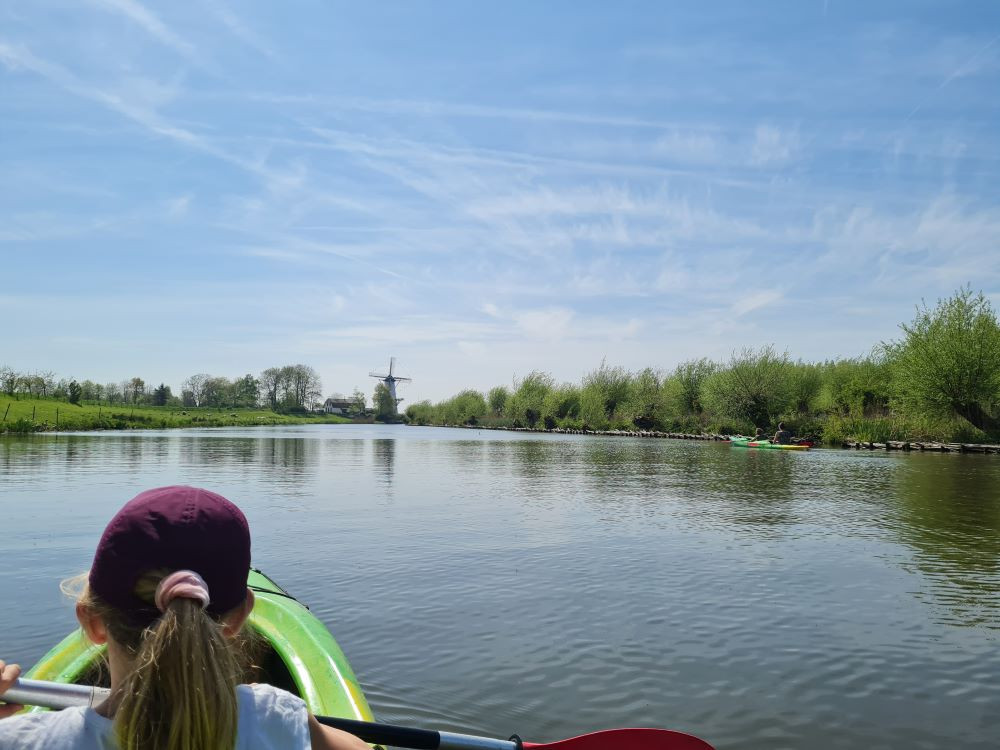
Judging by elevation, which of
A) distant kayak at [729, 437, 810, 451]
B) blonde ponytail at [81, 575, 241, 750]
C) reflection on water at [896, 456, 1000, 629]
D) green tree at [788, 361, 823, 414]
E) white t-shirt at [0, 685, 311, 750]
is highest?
green tree at [788, 361, 823, 414]

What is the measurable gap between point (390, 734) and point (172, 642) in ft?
4.69

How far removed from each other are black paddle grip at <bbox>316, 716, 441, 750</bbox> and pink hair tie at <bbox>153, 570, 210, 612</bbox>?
135 cm

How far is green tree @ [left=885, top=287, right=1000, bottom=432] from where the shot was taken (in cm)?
4075

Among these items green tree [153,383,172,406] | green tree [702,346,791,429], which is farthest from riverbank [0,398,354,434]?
green tree [702,346,791,429]

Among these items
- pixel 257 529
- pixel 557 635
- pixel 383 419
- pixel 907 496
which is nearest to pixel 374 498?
pixel 257 529

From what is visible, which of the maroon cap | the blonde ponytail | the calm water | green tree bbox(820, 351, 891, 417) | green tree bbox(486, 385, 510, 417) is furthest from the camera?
green tree bbox(486, 385, 510, 417)

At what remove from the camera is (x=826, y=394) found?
58219 millimetres

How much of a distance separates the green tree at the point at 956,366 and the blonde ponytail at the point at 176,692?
47141mm

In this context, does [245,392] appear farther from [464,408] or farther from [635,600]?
[635,600]

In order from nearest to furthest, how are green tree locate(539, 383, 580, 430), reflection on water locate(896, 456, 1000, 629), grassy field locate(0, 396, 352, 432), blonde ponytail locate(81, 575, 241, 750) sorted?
1. blonde ponytail locate(81, 575, 241, 750)
2. reflection on water locate(896, 456, 1000, 629)
3. grassy field locate(0, 396, 352, 432)
4. green tree locate(539, 383, 580, 430)

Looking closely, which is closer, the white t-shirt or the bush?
the white t-shirt

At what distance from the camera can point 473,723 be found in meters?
5.75

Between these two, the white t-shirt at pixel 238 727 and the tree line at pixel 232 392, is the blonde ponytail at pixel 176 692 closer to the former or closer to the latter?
the white t-shirt at pixel 238 727

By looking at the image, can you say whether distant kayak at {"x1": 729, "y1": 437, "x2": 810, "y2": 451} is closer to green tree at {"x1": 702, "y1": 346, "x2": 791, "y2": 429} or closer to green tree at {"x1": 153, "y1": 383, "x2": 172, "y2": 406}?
green tree at {"x1": 702, "y1": 346, "x2": 791, "y2": 429}
